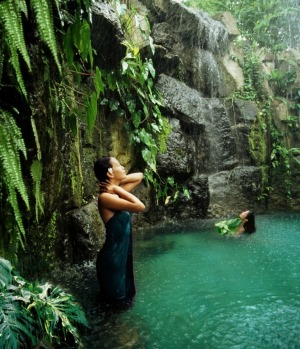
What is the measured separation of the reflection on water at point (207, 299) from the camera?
2.67m

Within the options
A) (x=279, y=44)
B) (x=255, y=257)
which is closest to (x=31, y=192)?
(x=255, y=257)

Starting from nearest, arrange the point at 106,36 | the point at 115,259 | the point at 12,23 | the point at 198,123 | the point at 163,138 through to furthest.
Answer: the point at 12,23
the point at 115,259
the point at 106,36
the point at 163,138
the point at 198,123

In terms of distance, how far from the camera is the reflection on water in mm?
2666

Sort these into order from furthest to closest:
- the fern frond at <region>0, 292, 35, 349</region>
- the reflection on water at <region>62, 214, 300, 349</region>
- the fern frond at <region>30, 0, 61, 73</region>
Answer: the reflection on water at <region>62, 214, 300, 349</region>, the fern frond at <region>30, 0, 61, 73</region>, the fern frond at <region>0, 292, 35, 349</region>

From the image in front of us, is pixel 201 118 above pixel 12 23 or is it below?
below

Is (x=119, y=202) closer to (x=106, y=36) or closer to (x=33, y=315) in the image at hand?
(x=33, y=315)

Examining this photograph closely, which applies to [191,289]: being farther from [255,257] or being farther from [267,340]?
[255,257]

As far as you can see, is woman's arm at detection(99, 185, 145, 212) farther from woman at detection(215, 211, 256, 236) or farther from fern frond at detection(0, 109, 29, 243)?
woman at detection(215, 211, 256, 236)

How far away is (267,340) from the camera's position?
2.61m

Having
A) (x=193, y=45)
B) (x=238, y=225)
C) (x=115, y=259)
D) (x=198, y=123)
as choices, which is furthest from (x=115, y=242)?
(x=193, y=45)

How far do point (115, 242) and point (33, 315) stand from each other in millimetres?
1180

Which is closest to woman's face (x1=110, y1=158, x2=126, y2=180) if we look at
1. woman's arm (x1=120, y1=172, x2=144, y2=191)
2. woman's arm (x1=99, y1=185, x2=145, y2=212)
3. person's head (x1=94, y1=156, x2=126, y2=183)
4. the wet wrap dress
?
person's head (x1=94, y1=156, x2=126, y2=183)

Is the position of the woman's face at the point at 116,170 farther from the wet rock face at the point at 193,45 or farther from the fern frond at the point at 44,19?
the wet rock face at the point at 193,45

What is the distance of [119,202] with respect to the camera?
3240 millimetres
